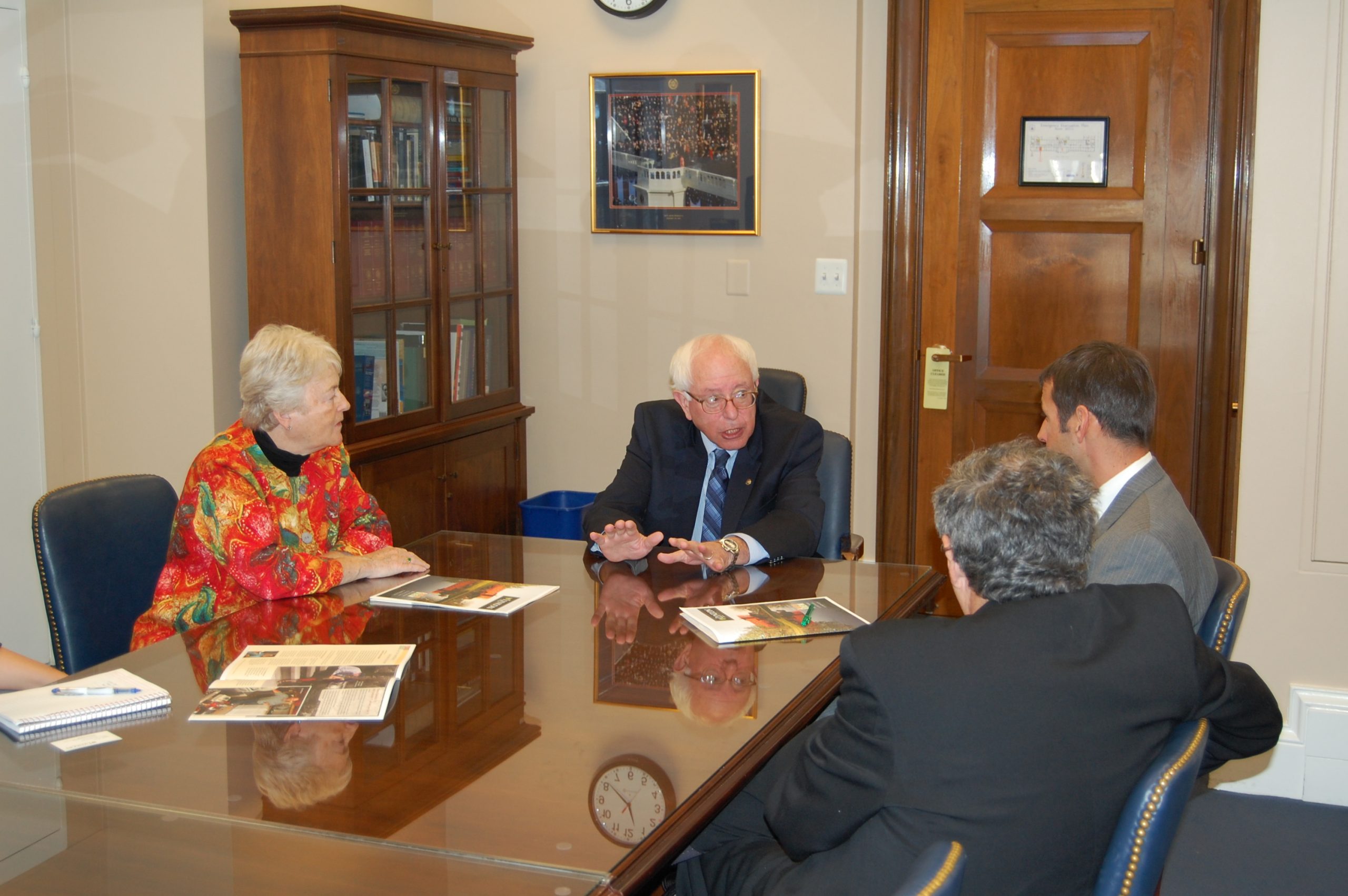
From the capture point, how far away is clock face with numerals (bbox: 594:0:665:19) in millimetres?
4375

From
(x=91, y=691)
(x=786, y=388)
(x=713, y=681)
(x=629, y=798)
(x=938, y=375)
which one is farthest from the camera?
(x=938, y=375)

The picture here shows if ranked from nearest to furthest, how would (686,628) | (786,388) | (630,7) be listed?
(686,628)
(786,388)
(630,7)

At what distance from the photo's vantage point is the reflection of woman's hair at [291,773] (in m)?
1.49

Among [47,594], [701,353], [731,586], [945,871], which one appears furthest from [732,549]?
[945,871]

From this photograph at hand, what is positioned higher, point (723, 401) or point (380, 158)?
point (380, 158)

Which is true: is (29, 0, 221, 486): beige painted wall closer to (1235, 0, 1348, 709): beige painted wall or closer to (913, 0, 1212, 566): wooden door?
(913, 0, 1212, 566): wooden door

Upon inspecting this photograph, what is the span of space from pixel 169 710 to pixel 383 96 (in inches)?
102

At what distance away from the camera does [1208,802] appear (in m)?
3.23

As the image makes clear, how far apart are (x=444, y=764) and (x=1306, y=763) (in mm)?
2804

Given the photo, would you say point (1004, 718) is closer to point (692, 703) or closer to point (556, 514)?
point (692, 703)

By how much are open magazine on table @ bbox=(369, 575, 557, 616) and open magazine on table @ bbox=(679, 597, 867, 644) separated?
325mm

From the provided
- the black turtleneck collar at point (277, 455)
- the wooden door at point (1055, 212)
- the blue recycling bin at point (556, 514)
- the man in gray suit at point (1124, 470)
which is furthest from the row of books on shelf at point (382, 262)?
the man in gray suit at point (1124, 470)

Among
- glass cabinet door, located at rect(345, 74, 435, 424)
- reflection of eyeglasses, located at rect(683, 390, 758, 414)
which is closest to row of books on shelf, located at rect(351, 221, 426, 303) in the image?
glass cabinet door, located at rect(345, 74, 435, 424)

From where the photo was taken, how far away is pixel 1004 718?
137cm
